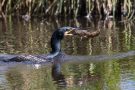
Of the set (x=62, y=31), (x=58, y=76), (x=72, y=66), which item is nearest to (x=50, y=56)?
(x=62, y=31)

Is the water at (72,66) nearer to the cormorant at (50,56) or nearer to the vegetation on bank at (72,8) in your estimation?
the cormorant at (50,56)

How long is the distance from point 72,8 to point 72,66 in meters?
8.55

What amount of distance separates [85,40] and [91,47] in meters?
1.23

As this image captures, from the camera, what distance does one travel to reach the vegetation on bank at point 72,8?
19242 millimetres

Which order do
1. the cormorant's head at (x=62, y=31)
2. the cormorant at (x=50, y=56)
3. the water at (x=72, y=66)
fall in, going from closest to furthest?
the water at (x=72, y=66)
the cormorant at (x=50, y=56)
the cormorant's head at (x=62, y=31)

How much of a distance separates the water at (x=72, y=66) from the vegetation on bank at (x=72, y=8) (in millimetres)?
1524

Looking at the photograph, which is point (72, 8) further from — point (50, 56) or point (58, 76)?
point (58, 76)

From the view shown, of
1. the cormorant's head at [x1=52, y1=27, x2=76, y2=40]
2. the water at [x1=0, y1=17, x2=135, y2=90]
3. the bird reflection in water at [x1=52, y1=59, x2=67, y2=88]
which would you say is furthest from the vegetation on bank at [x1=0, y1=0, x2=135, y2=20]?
the bird reflection in water at [x1=52, y1=59, x2=67, y2=88]

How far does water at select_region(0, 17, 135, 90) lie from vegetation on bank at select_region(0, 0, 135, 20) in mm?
1524

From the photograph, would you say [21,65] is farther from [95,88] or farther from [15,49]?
[95,88]

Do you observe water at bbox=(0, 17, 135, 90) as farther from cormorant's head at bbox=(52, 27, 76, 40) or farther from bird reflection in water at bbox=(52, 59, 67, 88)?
cormorant's head at bbox=(52, 27, 76, 40)

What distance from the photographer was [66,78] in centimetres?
1019

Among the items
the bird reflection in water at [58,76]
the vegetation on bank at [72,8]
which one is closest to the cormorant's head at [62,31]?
the bird reflection in water at [58,76]

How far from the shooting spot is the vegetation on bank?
19.2m
